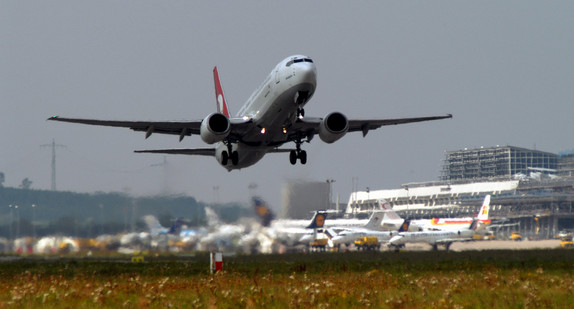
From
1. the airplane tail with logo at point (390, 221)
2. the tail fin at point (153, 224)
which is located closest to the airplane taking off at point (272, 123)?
the tail fin at point (153, 224)

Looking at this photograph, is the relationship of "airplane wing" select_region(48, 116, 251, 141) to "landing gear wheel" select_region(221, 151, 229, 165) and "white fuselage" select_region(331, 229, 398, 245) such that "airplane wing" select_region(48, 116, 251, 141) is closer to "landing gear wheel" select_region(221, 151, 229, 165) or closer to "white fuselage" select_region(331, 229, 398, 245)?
"landing gear wheel" select_region(221, 151, 229, 165)

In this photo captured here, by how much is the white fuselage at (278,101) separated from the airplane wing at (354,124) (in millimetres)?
772

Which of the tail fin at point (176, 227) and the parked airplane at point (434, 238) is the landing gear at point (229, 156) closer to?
the tail fin at point (176, 227)

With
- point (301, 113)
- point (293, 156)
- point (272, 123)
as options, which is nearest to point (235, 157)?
point (293, 156)

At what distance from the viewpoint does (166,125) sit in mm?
40500

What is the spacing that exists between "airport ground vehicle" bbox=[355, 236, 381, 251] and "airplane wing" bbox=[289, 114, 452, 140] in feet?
153

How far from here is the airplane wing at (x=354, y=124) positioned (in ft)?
127

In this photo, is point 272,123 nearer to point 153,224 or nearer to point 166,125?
point 166,125

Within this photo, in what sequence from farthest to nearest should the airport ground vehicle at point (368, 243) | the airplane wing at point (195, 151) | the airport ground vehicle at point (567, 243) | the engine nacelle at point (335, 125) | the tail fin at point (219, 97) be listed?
1. the airport ground vehicle at point (368, 243)
2. the airport ground vehicle at point (567, 243)
3. the tail fin at point (219, 97)
4. the airplane wing at point (195, 151)
5. the engine nacelle at point (335, 125)

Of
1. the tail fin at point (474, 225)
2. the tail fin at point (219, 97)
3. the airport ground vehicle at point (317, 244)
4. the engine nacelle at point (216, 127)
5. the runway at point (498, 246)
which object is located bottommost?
the runway at point (498, 246)

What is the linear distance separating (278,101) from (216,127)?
4.18 meters

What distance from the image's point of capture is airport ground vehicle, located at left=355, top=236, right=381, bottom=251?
8862 centimetres

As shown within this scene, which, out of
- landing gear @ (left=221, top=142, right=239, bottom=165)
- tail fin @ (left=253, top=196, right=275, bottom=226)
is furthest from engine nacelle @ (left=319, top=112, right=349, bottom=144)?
tail fin @ (left=253, top=196, right=275, bottom=226)

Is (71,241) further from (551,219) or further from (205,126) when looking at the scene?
(551,219)
